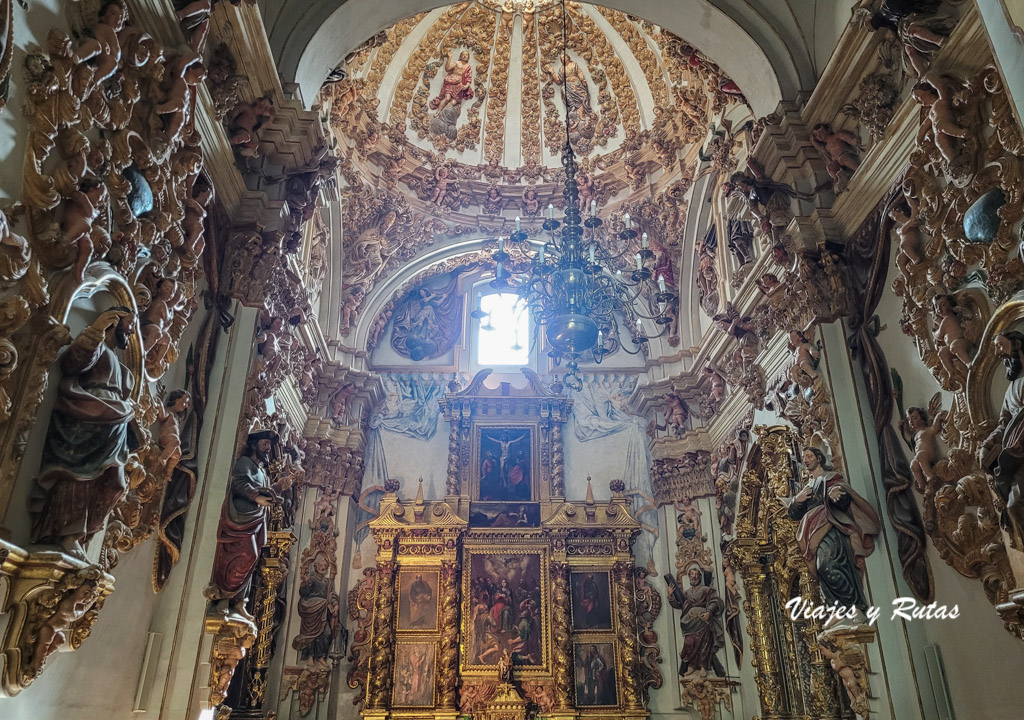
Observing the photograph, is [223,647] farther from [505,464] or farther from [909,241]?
[505,464]

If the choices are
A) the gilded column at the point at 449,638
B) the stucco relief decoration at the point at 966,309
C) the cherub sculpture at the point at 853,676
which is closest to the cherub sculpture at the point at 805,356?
the stucco relief decoration at the point at 966,309

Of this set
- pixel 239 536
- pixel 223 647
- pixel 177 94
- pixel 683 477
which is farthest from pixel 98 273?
pixel 683 477

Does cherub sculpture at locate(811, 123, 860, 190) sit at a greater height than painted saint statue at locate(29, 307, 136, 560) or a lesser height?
greater

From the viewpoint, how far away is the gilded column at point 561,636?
10.6 metres

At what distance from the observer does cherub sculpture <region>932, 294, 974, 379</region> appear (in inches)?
190

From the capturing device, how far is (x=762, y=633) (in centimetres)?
915

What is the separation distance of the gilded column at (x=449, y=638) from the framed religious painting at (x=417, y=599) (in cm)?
15

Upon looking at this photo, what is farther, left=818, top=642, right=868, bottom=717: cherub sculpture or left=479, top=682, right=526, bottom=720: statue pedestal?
left=479, top=682, right=526, bottom=720: statue pedestal

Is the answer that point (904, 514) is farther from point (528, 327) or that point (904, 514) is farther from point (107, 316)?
point (528, 327)

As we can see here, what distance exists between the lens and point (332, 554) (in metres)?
11.0

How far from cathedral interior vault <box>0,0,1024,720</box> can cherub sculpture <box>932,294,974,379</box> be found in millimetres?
24

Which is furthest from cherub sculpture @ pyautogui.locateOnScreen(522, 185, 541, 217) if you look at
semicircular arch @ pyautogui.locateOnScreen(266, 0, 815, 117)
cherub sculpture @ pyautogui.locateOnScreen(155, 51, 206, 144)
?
cherub sculpture @ pyautogui.locateOnScreen(155, 51, 206, 144)

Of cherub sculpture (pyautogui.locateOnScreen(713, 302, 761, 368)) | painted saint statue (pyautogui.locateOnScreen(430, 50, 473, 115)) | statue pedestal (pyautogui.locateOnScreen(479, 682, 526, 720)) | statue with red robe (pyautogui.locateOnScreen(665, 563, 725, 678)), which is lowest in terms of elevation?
statue pedestal (pyautogui.locateOnScreen(479, 682, 526, 720))

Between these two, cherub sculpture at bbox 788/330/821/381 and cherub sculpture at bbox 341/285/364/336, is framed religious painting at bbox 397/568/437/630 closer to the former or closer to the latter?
cherub sculpture at bbox 341/285/364/336
